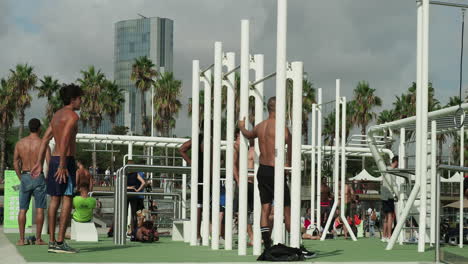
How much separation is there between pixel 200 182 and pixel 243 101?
11.4ft

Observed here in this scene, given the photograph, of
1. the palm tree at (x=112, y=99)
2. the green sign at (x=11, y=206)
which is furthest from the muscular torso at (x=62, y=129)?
the palm tree at (x=112, y=99)

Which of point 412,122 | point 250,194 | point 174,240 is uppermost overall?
point 412,122

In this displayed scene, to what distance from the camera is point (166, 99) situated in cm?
7456

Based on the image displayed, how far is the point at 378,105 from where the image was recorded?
7344cm

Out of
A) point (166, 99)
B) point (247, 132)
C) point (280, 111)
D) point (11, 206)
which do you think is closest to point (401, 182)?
point (247, 132)

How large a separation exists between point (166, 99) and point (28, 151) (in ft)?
206

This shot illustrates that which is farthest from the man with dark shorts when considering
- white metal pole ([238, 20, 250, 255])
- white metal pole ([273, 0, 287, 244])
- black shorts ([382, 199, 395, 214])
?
white metal pole ([273, 0, 287, 244])

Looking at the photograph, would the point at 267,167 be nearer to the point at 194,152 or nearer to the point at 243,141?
the point at 243,141

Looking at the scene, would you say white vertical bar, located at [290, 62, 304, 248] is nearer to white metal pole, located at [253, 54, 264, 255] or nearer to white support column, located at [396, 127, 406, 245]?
white metal pole, located at [253, 54, 264, 255]

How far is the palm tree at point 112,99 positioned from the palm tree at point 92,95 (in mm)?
276

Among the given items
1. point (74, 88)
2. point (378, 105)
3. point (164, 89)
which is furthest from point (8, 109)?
point (74, 88)

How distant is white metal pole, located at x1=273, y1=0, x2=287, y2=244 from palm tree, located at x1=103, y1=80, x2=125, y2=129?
65.1 metres

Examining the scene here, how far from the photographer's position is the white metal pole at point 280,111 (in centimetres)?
897

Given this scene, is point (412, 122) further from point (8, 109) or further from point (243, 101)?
point (8, 109)
